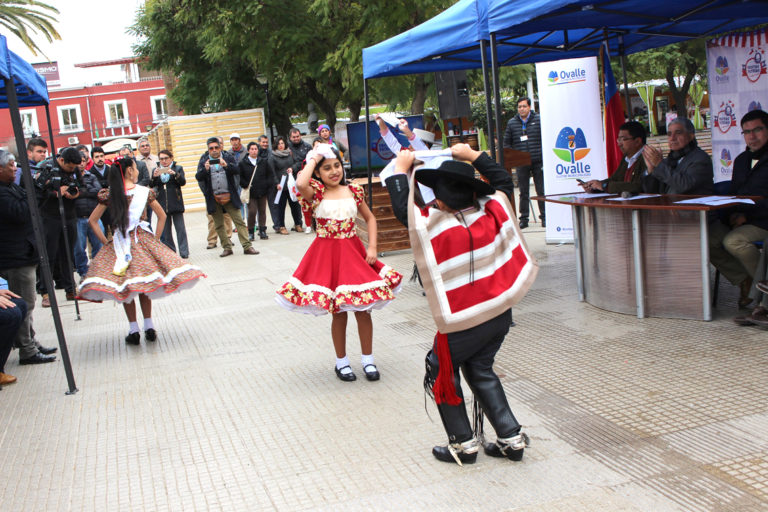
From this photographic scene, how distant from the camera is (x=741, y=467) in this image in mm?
3736

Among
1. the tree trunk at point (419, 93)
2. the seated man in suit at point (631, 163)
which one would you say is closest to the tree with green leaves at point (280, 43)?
the tree trunk at point (419, 93)

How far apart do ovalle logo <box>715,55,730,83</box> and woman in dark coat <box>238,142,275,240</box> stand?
7793mm

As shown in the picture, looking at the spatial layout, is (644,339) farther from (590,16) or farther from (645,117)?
(645,117)

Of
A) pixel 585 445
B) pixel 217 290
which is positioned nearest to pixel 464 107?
pixel 217 290

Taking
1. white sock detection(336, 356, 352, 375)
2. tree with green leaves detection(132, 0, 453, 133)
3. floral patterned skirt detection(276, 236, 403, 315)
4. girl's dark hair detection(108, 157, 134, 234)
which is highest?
tree with green leaves detection(132, 0, 453, 133)

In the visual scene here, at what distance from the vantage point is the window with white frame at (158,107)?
68688mm

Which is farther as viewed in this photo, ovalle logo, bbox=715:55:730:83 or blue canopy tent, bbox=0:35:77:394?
ovalle logo, bbox=715:55:730:83

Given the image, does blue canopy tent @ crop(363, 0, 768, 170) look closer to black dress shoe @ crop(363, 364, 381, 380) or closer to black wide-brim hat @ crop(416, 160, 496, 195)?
black dress shoe @ crop(363, 364, 381, 380)

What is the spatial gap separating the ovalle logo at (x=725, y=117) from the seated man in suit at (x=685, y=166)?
8.11 feet

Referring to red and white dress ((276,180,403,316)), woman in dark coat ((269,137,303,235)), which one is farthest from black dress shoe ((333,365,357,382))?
woman in dark coat ((269,137,303,235))

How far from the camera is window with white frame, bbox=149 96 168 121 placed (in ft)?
225

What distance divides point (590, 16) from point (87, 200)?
708 cm

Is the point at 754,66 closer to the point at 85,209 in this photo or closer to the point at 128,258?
the point at 128,258

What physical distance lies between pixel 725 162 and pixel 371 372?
19.2 feet
